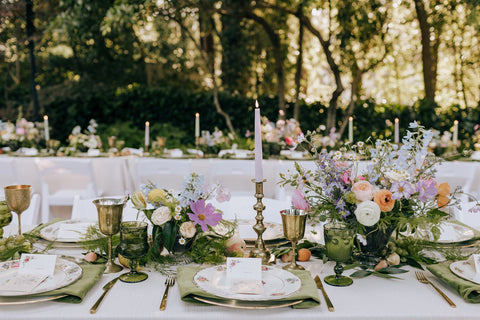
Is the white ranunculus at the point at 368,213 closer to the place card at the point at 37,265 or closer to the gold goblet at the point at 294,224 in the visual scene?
the gold goblet at the point at 294,224

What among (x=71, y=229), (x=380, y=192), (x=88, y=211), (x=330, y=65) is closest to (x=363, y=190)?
(x=380, y=192)

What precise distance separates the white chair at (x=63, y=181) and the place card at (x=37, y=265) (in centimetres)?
228

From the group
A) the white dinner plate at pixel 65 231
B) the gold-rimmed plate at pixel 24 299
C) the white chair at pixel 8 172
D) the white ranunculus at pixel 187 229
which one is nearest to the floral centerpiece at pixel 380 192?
the white ranunculus at pixel 187 229

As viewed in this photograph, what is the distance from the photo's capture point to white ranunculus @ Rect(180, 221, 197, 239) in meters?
1.44

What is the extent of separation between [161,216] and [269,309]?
18.1 inches

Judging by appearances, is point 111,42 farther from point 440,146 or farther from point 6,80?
point 440,146

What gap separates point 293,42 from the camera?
10.0 metres

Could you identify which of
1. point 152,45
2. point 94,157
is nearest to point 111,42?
point 152,45

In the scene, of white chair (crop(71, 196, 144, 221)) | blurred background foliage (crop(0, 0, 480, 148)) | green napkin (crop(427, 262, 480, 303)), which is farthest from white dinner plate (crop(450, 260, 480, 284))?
blurred background foliage (crop(0, 0, 480, 148))

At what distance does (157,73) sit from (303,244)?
8958 mm

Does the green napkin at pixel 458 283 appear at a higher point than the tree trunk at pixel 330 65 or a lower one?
lower

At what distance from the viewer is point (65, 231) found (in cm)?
179

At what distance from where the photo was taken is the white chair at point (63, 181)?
12.0ft

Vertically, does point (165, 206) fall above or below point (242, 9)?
below
